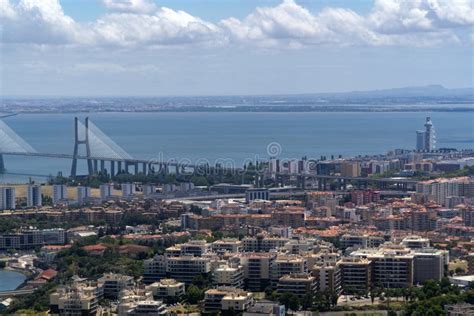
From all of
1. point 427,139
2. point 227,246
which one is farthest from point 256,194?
point 427,139

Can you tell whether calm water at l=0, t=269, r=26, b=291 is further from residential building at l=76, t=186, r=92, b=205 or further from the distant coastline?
the distant coastline

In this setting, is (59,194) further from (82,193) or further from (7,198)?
(7,198)

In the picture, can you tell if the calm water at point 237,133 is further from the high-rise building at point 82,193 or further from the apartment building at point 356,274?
the apartment building at point 356,274

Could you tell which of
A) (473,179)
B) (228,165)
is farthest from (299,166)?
(473,179)

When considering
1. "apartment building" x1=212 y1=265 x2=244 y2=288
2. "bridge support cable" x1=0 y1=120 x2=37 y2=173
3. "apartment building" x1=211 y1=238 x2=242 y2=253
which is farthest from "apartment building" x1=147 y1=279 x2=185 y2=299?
"bridge support cable" x1=0 y1=120 x2=37 y2=173

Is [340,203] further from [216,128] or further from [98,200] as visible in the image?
[216,128]

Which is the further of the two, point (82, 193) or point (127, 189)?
point (127, 189)
